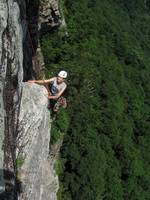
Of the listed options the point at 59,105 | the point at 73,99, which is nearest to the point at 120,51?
the point at 73,99

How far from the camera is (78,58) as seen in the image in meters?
50.8

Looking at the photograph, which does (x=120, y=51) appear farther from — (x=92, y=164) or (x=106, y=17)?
(x=92, y=164)

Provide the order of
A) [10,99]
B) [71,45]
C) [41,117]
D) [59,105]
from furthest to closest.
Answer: [71,45] < [59,105] < [41,117] < [10,99]

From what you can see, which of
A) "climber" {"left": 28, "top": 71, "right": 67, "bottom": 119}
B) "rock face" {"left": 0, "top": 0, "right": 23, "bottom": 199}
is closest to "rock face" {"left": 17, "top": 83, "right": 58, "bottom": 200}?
"climber" {"left": 28, "top": 71, "right": 67, "bottom": 119}

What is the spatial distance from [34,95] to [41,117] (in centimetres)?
71

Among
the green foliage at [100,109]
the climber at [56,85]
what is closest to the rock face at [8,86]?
the climber at [56,85]

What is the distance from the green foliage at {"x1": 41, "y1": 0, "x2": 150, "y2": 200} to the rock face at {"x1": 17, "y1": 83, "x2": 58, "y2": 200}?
8543 mm

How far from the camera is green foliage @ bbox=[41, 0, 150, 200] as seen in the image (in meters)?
41.8

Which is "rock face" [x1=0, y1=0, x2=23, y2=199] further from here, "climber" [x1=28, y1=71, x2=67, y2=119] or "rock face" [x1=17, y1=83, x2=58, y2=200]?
"climber" [x1=28, y1=71, x2=67, y2=119]

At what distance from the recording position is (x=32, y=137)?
16.0 m

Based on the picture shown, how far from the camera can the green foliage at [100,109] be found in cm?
4178

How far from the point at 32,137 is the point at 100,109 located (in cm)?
3606

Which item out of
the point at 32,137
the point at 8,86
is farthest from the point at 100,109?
the point at 8,86

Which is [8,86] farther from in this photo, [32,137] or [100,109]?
[100,109]
